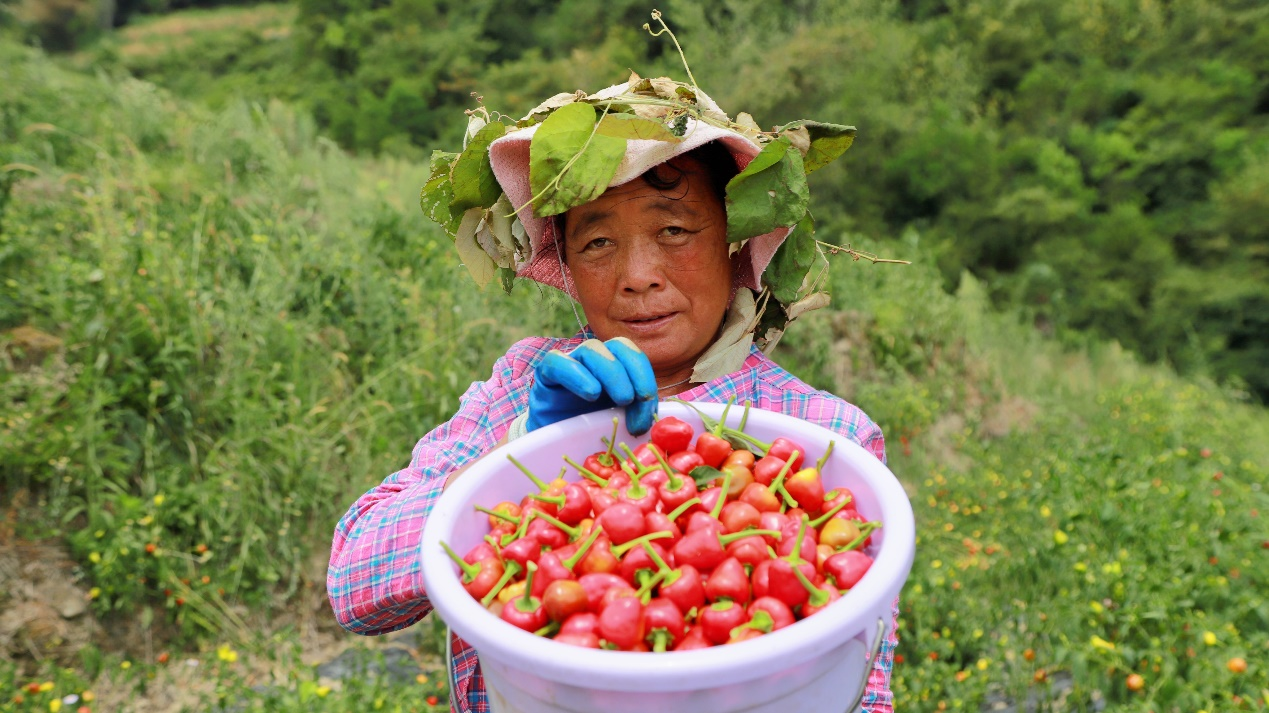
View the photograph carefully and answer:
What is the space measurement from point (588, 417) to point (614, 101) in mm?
589

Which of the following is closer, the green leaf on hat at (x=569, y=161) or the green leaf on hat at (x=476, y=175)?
the green leaf on hat at (x=569, y=161)

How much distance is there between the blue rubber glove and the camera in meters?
1.24

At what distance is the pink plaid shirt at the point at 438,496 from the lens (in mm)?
1274

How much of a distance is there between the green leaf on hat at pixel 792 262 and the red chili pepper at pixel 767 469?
591mm

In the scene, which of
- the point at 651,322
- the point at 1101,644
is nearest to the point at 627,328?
the point at 651,322

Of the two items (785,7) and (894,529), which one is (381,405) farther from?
(785,7)

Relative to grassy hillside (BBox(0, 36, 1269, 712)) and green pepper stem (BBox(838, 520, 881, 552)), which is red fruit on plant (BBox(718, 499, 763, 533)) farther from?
grassy hillside (BBox(0, 36, 1269, 712))

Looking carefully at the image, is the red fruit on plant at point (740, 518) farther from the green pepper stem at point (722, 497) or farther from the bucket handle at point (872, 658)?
the bucket handle at point (872, 658)

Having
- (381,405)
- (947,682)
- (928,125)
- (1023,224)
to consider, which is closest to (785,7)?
(928,125)

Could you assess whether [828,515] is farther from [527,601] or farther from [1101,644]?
[1101,644]

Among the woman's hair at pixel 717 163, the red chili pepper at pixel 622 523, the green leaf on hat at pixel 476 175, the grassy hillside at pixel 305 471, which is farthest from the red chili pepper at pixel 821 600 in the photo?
the grassy hillside at pixel 305 471

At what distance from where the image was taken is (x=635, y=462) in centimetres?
118

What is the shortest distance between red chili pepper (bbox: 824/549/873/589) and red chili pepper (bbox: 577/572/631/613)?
9.2 inches

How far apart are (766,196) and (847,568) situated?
0.73 meters
